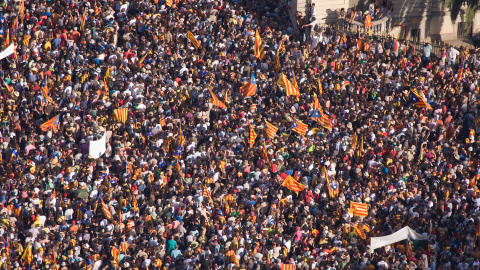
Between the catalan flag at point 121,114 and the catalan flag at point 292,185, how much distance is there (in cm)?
652

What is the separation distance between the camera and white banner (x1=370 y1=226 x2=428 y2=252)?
4744 centimetres

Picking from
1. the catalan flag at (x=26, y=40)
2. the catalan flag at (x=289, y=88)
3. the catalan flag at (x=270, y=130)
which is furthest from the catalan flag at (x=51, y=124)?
the catalan flag at (x=289, y=88)

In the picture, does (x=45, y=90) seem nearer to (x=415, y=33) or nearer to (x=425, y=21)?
(x=415, y=33)

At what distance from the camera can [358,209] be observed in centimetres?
4891

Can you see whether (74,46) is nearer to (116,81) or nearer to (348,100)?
(116,81)

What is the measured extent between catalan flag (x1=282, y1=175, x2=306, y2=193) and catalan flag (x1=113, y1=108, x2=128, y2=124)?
6522 mm

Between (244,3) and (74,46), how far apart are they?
8349 mm

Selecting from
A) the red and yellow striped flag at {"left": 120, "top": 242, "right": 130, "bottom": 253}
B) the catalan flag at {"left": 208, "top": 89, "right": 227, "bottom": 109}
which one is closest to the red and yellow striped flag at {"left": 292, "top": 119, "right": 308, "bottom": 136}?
the catalan flag at {"left": 208, "top": 89, "right": 227, "bottom": 109}

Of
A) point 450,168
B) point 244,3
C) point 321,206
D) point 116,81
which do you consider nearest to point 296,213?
point 321,206

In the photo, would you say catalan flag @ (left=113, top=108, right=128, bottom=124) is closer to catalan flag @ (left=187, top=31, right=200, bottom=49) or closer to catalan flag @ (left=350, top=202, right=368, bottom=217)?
catalan flag @ (left=187, top=31, right=200, bottom=49)

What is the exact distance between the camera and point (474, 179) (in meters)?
50.5

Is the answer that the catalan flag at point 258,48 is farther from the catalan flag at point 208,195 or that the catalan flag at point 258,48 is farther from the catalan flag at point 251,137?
the catalan flag at point 208,195

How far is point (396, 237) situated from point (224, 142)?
7778 millimetres

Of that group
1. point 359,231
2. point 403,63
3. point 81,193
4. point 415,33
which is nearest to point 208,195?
point 81,193
